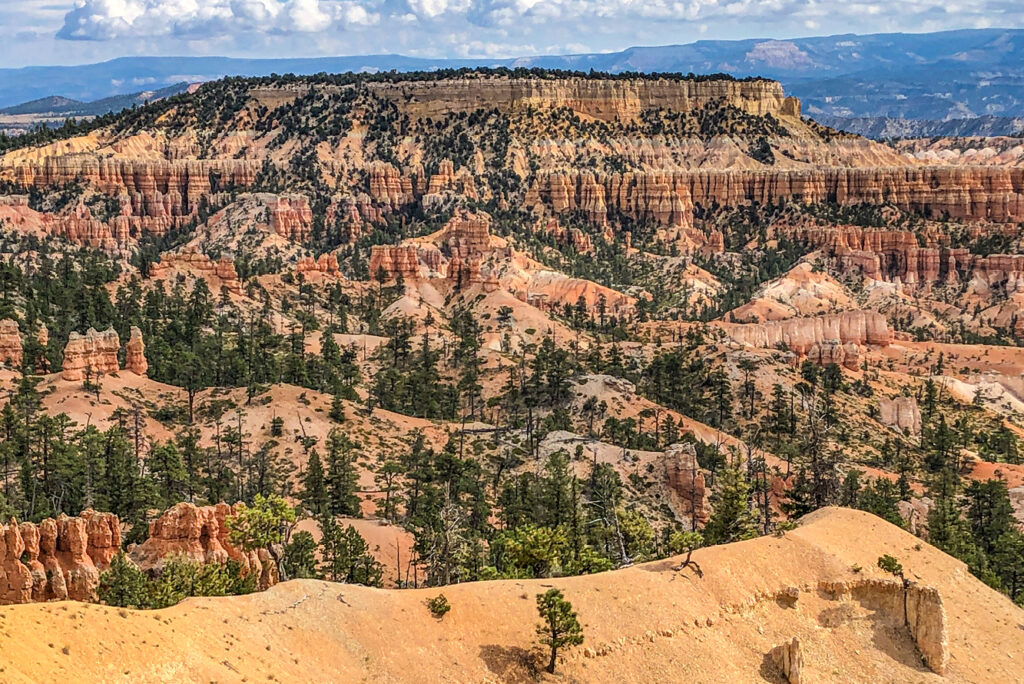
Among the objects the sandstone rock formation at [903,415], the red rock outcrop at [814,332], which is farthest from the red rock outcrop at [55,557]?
the red rock outcrop at [814,332]

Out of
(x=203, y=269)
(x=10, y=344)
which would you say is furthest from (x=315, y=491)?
(x=203, y=269)

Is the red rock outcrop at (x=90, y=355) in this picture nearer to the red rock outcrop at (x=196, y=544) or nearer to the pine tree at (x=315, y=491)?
the pine tree at (x=315, y=491)

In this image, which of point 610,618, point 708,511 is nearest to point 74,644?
point 610,618

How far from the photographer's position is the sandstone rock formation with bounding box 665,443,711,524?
87.5 metres

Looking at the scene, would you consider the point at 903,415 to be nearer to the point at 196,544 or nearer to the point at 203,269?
the point at 196,544

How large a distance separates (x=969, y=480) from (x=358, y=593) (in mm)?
68028

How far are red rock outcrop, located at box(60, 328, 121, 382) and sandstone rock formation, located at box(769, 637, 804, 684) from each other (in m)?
68.6

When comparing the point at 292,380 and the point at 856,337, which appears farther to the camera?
the point at 856,337

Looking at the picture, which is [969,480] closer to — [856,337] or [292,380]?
[856,337]

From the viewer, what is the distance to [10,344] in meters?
103

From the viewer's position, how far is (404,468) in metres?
88.8

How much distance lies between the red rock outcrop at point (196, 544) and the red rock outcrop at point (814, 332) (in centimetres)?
8836

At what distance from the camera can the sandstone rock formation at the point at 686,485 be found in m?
87.5

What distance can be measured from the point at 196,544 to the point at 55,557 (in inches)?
294
